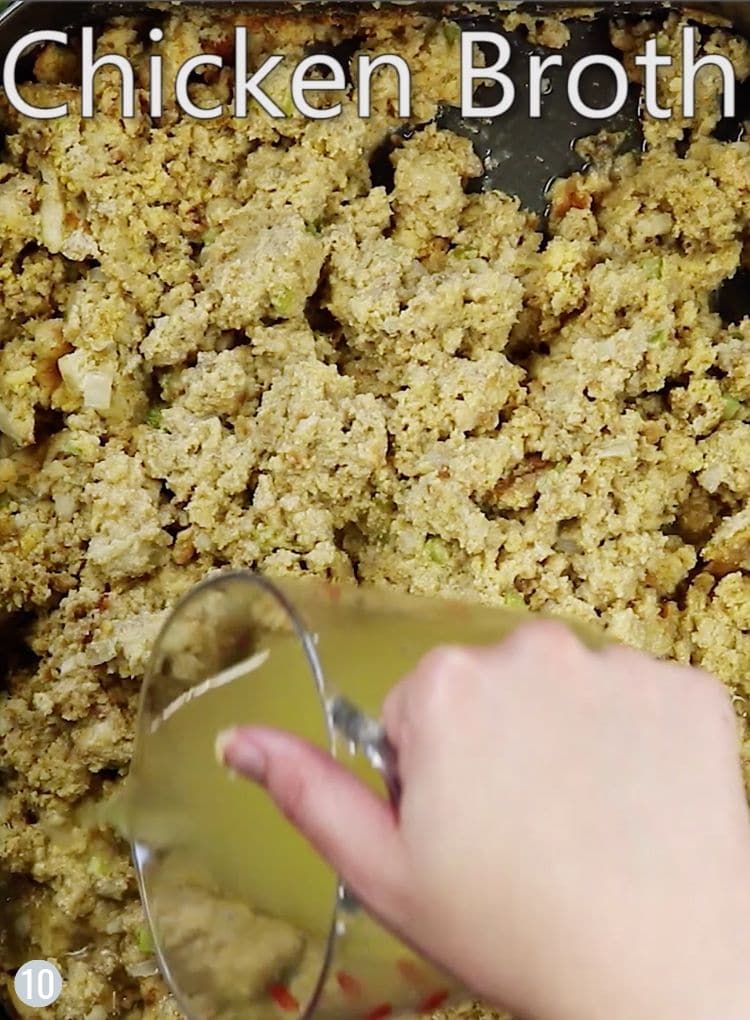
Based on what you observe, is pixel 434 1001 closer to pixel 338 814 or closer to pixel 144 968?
pixel 338 814

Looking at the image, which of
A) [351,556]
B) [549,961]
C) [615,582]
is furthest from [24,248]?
[549,961]

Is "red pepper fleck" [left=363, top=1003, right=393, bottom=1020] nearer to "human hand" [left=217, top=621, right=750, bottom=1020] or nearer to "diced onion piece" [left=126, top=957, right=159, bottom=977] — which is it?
"human hand" [left=217, top=621, right=750, bottom=1020]

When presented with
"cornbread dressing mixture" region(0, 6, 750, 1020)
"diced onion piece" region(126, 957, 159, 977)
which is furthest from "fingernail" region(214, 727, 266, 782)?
"diced onion piece" region(126, 957, 159, 977)

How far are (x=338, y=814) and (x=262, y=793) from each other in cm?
13

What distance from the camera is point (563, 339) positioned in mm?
1456

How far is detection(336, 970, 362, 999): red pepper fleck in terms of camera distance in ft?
2.86

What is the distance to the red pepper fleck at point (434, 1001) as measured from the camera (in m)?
0.93

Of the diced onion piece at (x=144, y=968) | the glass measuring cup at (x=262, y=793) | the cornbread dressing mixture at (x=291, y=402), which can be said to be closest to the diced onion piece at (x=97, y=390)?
the cornbread dressing mixture at (x=291, y=402)

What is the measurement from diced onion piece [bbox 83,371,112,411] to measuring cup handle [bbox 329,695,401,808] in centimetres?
64

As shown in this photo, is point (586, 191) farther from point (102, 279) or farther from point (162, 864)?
point (162, 864)

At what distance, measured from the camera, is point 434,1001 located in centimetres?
94

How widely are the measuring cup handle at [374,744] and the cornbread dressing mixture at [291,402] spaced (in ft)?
1.62

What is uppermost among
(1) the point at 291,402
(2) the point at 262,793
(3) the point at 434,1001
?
(1) the point at 291,402

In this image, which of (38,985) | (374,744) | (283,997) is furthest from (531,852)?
(38,985)
